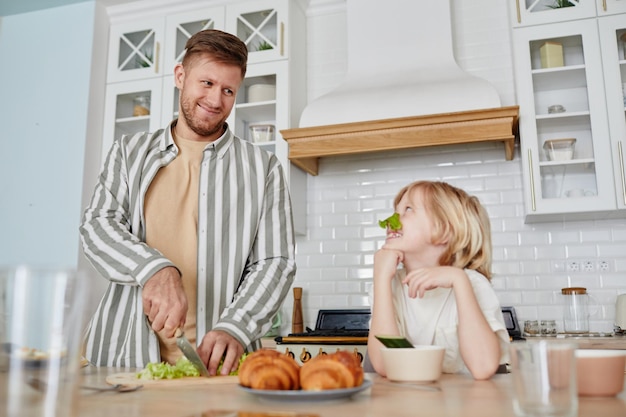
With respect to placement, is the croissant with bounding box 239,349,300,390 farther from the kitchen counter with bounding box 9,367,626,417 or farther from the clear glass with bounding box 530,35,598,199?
the clear glass with bounding box 530,35,598,199

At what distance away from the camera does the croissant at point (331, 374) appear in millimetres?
794

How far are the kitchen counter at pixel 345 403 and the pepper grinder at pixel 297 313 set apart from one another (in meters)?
2.40

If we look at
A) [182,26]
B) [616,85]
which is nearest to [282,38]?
[182,26]

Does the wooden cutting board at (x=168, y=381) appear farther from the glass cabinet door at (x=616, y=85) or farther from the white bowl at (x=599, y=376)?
the glass cabinet door at (x=616, y=85)

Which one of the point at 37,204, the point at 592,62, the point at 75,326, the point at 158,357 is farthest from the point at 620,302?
the point at 37,204

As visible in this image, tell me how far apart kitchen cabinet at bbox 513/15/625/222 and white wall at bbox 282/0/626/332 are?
0.19 meters

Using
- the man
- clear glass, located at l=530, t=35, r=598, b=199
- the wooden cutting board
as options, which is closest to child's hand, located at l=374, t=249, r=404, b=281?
the man

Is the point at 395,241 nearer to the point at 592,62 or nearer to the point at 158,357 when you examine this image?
the point at 158,357

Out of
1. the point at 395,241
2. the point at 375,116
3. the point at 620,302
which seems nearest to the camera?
the point at 395,241

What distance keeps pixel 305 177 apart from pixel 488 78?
1.25 m

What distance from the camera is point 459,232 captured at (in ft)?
4.77

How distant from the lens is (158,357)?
1.48 meters

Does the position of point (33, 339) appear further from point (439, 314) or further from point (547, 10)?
point (547, 10)

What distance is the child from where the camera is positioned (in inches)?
52.1
